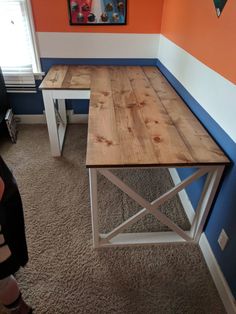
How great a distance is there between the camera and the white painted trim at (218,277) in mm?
1188

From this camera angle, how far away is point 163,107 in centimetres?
168

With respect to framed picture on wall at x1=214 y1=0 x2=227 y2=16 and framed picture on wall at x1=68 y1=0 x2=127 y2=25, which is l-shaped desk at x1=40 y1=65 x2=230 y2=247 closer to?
framed picture on wall at x1=68 y1=0 x2=127 y2=25

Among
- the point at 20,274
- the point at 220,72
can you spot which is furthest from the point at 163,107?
the point at 20,274

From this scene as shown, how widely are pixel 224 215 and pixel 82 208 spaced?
3.17 feet

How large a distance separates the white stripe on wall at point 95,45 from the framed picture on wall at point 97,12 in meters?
0.11

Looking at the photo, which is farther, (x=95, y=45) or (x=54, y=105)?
(x=95, y=45)

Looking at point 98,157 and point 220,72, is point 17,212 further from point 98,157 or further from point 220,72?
point 220,72

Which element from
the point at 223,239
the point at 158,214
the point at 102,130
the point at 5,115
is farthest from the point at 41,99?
the point at 223,239

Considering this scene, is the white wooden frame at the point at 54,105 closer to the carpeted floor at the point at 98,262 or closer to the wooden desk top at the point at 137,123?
the wooden desk top at the point at 137,123

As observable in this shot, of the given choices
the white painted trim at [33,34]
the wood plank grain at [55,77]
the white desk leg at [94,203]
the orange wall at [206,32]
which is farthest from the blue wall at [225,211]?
the white painted trim at [33,34]

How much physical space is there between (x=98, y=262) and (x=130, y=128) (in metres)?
0.83

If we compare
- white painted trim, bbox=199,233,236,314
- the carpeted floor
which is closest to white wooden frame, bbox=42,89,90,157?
the carpeted floor

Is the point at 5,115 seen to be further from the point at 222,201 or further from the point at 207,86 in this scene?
the point at 222,201

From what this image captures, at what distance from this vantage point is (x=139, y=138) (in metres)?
1.33
